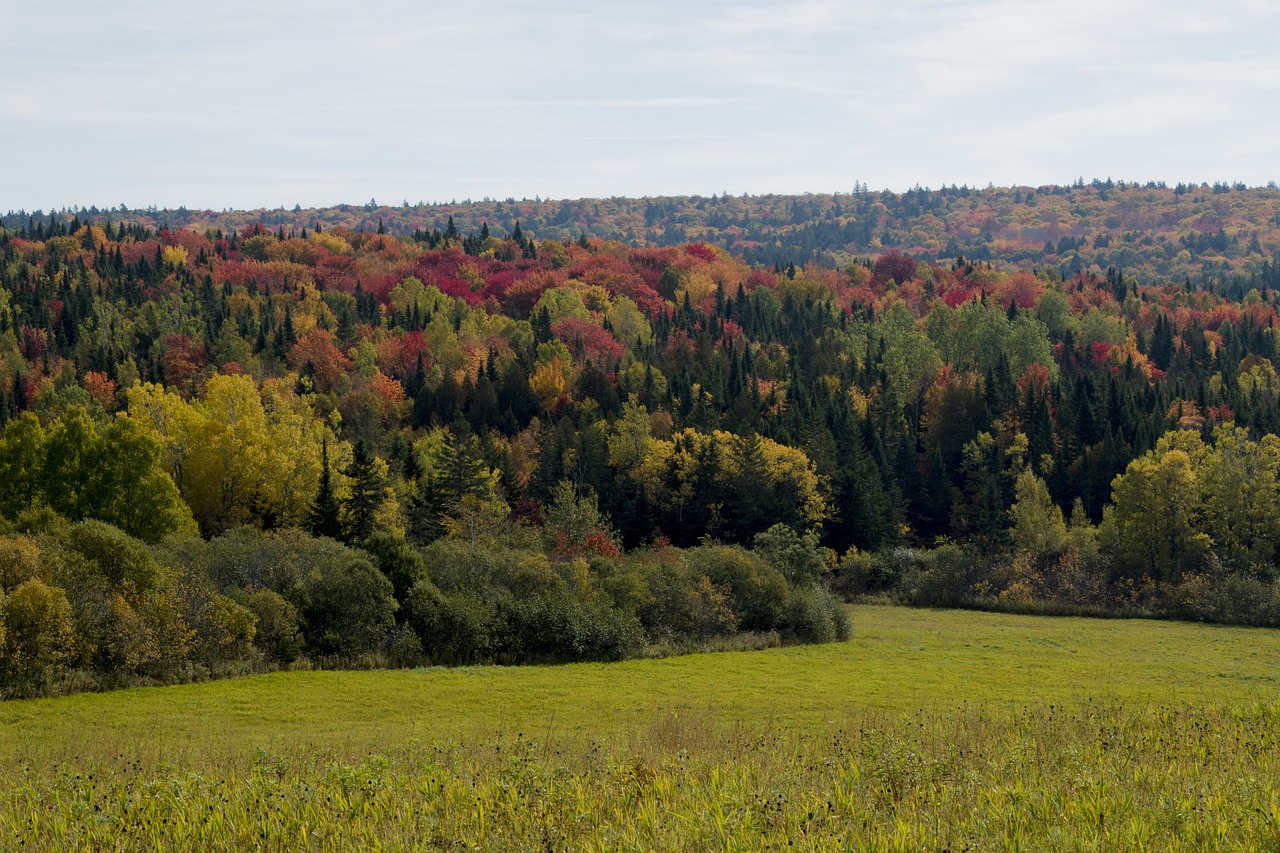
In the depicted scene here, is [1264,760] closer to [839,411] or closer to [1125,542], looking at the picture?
[1125,542]

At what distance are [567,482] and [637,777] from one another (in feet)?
268

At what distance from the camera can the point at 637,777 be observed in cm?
2016

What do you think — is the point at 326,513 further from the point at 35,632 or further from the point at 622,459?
the point at 622,459

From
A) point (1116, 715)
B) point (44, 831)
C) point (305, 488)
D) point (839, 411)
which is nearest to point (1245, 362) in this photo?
point (839, 411)

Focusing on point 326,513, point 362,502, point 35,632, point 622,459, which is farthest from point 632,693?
point 622,459

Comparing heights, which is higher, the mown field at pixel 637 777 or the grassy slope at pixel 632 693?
the mown field at pixel 637 777

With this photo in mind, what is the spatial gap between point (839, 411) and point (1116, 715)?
10438 cm

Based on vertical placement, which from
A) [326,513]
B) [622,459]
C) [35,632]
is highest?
[35,632]

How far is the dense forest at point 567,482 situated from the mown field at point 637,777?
1180 centimetres

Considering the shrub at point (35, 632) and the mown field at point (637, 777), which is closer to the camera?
the mown field at point (637, 777)

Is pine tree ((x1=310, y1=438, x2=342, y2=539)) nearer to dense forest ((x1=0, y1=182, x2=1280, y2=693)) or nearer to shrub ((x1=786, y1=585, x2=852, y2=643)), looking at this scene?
dense forest ((x1=0, y1=182, x2=1280, y2=693))

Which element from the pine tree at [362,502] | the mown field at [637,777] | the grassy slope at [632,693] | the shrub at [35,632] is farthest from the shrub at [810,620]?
the shrub at [35,632]

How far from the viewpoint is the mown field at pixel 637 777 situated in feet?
53.7

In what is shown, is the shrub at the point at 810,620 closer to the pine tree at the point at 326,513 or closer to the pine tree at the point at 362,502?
the pine tree at the point at 362,502
